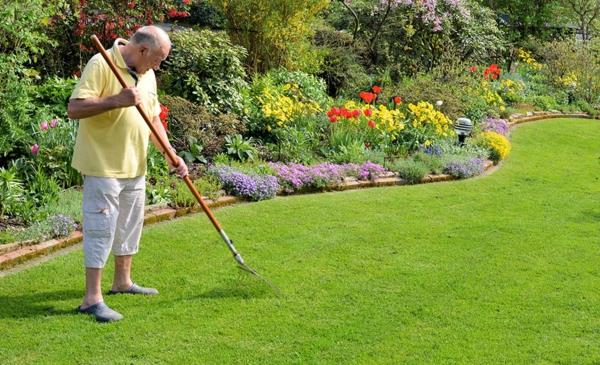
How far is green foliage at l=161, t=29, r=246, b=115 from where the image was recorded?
28.8 feet

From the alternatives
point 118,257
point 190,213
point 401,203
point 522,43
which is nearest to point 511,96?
point 522,43

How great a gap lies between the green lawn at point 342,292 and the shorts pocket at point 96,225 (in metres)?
0.54

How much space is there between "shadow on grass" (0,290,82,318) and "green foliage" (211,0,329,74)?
7054mm

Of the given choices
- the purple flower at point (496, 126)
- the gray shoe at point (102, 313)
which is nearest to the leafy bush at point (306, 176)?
the gray shoe at point (102, 313)

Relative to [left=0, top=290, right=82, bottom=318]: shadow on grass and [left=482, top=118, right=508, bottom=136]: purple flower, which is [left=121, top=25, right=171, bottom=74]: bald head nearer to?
[left=0, top=290, right=82, bottom=318]: shadow on grass

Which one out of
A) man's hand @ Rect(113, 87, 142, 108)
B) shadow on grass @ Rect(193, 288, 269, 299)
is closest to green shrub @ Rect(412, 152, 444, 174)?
shadow on grass @ Rect(193, 288, 269, 299)

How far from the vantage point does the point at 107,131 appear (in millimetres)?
4184

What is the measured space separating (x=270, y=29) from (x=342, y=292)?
7116 millimetres

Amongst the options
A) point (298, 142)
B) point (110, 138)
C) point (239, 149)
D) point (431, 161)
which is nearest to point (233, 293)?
point (110, 138)

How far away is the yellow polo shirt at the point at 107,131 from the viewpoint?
13.4 ft

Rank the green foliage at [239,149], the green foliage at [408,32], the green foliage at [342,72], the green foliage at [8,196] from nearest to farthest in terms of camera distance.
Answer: the green foliage at [8,196] → the green foliage at [239,149] → the green foliage at [342,72] → the green foliage at [408,32]

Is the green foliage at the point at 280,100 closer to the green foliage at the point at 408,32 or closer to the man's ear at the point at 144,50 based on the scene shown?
the green foliage at the point at 408,32

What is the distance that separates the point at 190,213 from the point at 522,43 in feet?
54.9

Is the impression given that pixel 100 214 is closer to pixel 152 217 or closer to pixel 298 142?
pixel 152 217
